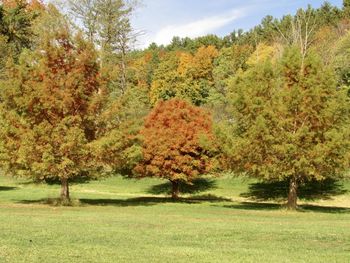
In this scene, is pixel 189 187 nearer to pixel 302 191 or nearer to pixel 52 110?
pixel 302 191

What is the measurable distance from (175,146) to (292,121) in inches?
420

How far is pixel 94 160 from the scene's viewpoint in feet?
101

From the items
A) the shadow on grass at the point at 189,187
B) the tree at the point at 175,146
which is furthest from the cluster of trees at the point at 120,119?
the shadow on grass at the point at 189,187

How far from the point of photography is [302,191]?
42.8m

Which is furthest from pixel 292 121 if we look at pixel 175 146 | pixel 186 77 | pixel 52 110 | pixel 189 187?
pixel 186 77

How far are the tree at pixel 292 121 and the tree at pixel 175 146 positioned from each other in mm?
6769

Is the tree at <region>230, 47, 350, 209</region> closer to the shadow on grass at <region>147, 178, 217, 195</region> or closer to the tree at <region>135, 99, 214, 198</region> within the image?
the tree at <region>135, 99, 214, 198</region>

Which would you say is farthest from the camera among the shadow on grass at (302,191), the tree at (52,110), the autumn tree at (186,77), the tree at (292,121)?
the autumn tree at (186,77)

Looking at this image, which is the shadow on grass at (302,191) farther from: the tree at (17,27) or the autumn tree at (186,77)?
the autumn tree at (186,77)

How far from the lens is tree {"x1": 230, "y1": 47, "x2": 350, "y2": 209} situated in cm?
3012

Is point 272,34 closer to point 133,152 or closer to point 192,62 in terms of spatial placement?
point 192,62

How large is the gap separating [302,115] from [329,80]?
280 cm

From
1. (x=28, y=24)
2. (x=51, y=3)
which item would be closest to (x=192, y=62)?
(x=28, y=24)

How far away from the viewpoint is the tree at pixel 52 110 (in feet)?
96.1
